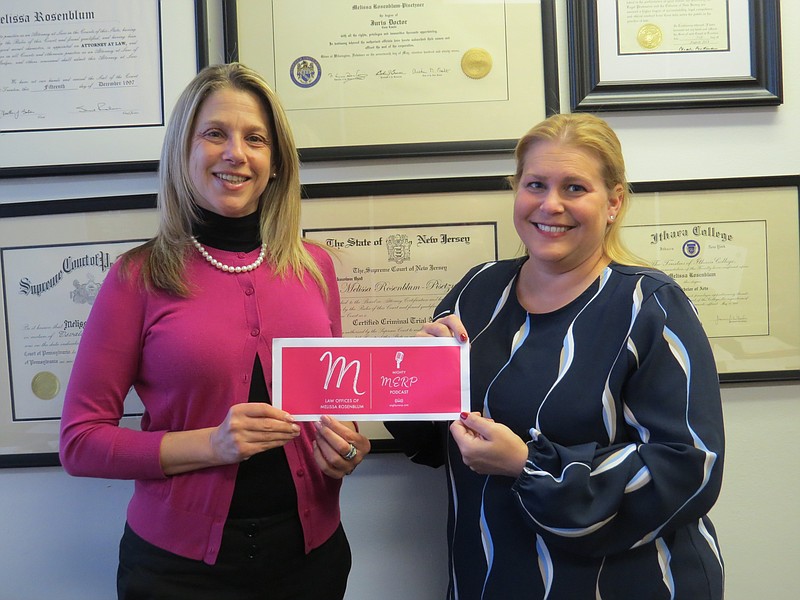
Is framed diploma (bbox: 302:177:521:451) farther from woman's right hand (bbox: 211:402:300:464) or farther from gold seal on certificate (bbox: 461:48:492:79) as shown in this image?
woman's right hand (bbox: 211:402:300:464)

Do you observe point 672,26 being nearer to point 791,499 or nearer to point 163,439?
point 791,499

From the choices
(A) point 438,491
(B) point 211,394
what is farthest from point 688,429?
(B) point 211,394

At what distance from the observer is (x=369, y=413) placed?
3.62 ft

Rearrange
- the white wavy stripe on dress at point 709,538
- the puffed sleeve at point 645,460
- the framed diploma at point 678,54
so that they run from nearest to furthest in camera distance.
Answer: the puffed sleeve at point 645,460 < the white wavy stripe on dress at point 709,538 < the framed diploma at point 678,54

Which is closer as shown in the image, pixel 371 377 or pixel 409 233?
pixel 371 377

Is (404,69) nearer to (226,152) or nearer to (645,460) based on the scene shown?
(226,152)

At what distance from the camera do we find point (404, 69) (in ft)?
4.94

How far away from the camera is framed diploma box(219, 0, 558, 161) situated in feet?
4.92

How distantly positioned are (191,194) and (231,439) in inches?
18.8

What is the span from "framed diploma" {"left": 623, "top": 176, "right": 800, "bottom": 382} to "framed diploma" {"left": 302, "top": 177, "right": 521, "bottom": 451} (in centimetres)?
35

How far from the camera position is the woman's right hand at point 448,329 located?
43.6 inches

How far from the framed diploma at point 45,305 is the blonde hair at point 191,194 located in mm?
371

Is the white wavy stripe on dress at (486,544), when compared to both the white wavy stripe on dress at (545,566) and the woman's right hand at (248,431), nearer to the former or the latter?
the white wavy stripe on dress at (545,566)
